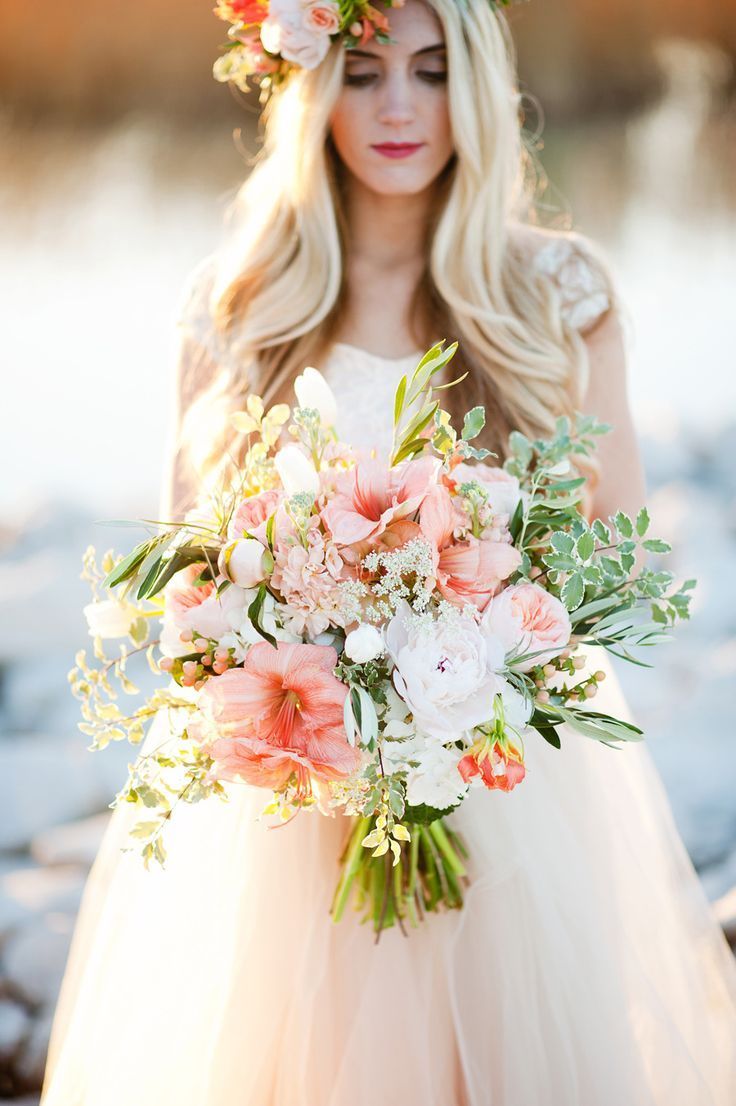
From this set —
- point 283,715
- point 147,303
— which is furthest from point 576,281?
point 147,303

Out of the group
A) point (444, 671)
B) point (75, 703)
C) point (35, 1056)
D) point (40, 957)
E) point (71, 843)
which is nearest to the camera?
point (444, 671)

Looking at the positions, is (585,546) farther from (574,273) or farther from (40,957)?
(40,957)

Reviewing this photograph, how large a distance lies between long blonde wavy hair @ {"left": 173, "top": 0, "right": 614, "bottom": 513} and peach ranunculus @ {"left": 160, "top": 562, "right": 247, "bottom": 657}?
19.6 inches

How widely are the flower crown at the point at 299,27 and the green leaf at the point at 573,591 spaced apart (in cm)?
78

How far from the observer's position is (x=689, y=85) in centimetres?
212

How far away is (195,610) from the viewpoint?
845 millimetres

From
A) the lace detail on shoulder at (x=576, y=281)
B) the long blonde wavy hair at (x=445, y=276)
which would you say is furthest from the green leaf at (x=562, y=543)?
the lace detail on shoulder at (x=576, y=281)

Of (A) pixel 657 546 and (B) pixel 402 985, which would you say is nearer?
(A) pixel 657 546

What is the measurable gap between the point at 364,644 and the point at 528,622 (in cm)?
13

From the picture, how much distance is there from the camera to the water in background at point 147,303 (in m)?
2.15

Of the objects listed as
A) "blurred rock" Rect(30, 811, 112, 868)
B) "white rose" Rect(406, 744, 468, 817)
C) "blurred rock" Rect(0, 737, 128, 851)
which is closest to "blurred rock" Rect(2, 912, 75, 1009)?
"blurred rock" Rect(30, 811, 112, 868)

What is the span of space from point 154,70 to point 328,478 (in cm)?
159

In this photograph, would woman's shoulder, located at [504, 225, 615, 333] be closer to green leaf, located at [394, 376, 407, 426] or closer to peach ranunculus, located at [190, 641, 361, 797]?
green leaf, located at [394, 376, 407, 426]

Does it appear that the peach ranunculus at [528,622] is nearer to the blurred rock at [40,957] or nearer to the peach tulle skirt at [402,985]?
the peach tulle skirt at [402,985]
